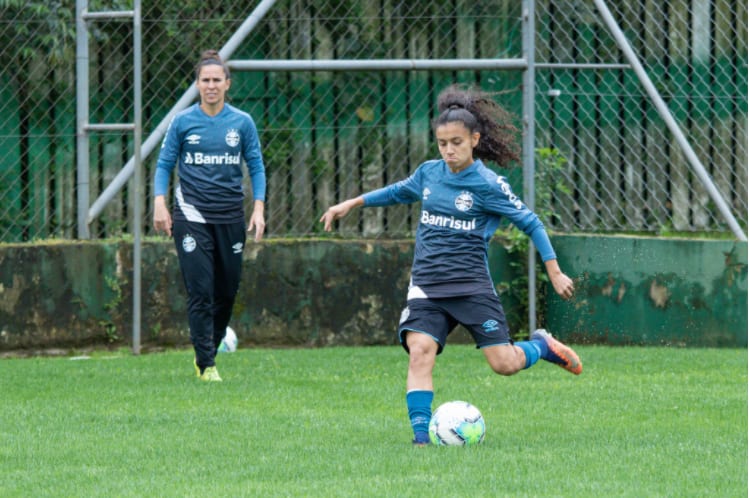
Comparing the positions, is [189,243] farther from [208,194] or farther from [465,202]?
[465,202]

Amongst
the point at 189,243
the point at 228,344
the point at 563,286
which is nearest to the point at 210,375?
the point at 189,243

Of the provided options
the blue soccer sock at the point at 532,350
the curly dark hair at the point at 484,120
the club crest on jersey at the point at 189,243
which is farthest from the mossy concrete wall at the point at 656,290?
the curly dark hair at the point at 484,120

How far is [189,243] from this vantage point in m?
8.42

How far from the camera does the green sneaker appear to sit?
8.23 meters

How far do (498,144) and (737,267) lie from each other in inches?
165

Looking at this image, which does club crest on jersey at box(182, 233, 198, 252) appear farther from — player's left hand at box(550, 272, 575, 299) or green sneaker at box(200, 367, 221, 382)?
player's left hand at box(550, 272, 575, 299)

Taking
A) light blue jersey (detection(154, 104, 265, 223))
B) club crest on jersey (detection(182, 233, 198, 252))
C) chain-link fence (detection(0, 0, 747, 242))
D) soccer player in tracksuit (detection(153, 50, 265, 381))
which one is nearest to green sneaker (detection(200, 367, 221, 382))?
soccer player in tracksuit (detection(153, 50, 265, 381))

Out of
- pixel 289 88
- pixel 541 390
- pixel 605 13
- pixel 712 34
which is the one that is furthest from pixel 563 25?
pixel 541 390

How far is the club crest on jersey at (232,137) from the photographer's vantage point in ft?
28.0

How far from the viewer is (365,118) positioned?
10781mm

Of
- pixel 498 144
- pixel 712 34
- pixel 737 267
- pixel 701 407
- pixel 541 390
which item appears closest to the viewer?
pixel 498 144

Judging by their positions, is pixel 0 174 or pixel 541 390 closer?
pixel 541 390

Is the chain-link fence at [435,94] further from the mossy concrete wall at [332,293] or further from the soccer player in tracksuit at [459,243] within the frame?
the soccer player in tracksuit at [459,243]

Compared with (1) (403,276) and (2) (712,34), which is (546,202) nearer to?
(1) (403,276)
